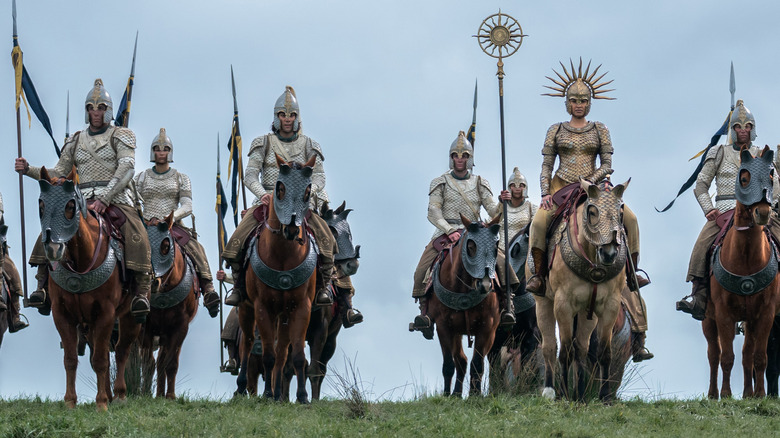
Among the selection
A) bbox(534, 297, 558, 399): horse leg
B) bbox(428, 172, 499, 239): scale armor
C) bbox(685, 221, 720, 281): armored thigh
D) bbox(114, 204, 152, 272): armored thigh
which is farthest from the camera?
bbox(428, 172, 499, 239): scale armor

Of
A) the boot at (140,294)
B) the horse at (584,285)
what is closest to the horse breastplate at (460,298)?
the horse at (584,285)

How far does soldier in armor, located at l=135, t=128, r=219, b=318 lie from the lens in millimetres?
23297

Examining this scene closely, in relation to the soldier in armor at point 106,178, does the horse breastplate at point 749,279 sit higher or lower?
lower

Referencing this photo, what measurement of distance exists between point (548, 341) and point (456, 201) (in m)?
4.61

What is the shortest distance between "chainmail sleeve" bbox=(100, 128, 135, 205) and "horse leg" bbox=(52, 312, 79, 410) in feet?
6.05

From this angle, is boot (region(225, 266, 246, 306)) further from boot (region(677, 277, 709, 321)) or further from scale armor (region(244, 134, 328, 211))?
boot (region(677, 277, 709, 321))

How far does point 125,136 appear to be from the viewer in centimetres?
1950

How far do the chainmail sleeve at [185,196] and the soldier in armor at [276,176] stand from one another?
10.4 feet

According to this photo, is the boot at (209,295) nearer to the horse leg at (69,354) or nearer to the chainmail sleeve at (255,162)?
the chainmail sleeve at (255,162)

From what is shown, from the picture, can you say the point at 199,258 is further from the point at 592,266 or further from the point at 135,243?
the point at 592,266

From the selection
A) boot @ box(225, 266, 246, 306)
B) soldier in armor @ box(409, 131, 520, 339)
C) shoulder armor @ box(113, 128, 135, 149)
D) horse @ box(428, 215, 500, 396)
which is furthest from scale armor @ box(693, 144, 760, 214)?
shoulder armor @ box(113, 128, 135, 149)

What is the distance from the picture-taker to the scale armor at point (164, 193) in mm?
23438

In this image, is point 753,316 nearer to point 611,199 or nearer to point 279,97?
point 611,199

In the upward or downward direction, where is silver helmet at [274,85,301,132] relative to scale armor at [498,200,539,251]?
upward
